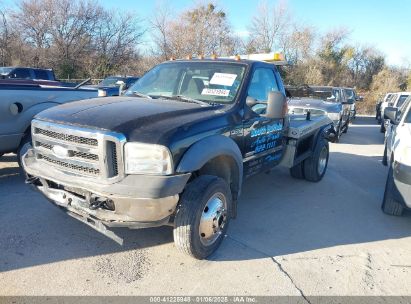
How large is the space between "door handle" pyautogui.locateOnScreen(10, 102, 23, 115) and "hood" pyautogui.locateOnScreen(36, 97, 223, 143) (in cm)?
191

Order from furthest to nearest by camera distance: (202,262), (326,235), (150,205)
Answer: (326,235)
(202,262)
(150,205)

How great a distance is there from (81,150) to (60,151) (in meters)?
0.31

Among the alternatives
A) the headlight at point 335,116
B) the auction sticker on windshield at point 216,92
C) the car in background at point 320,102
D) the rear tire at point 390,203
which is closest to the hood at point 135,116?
the auction sticker on windshield at point 216,92

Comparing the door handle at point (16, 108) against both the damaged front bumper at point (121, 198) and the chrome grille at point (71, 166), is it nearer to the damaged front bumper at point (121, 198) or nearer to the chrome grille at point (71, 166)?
the chrome grille at point (71, 166)

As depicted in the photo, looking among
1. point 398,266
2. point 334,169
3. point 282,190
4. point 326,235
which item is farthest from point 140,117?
point 334,169

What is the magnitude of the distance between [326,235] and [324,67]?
3260cm

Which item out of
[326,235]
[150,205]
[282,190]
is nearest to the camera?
[150,205]

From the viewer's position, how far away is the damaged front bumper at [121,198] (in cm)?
299

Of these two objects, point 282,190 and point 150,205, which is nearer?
point 150,205

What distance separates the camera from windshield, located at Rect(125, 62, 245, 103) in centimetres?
425

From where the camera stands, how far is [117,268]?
341 cm

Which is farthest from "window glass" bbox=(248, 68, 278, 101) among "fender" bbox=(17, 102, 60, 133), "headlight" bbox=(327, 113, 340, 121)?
"headlight" bbox=(327, 113, 340, 121)

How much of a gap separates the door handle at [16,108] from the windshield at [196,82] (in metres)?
1.83

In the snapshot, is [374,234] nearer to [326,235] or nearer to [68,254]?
[326,235]
